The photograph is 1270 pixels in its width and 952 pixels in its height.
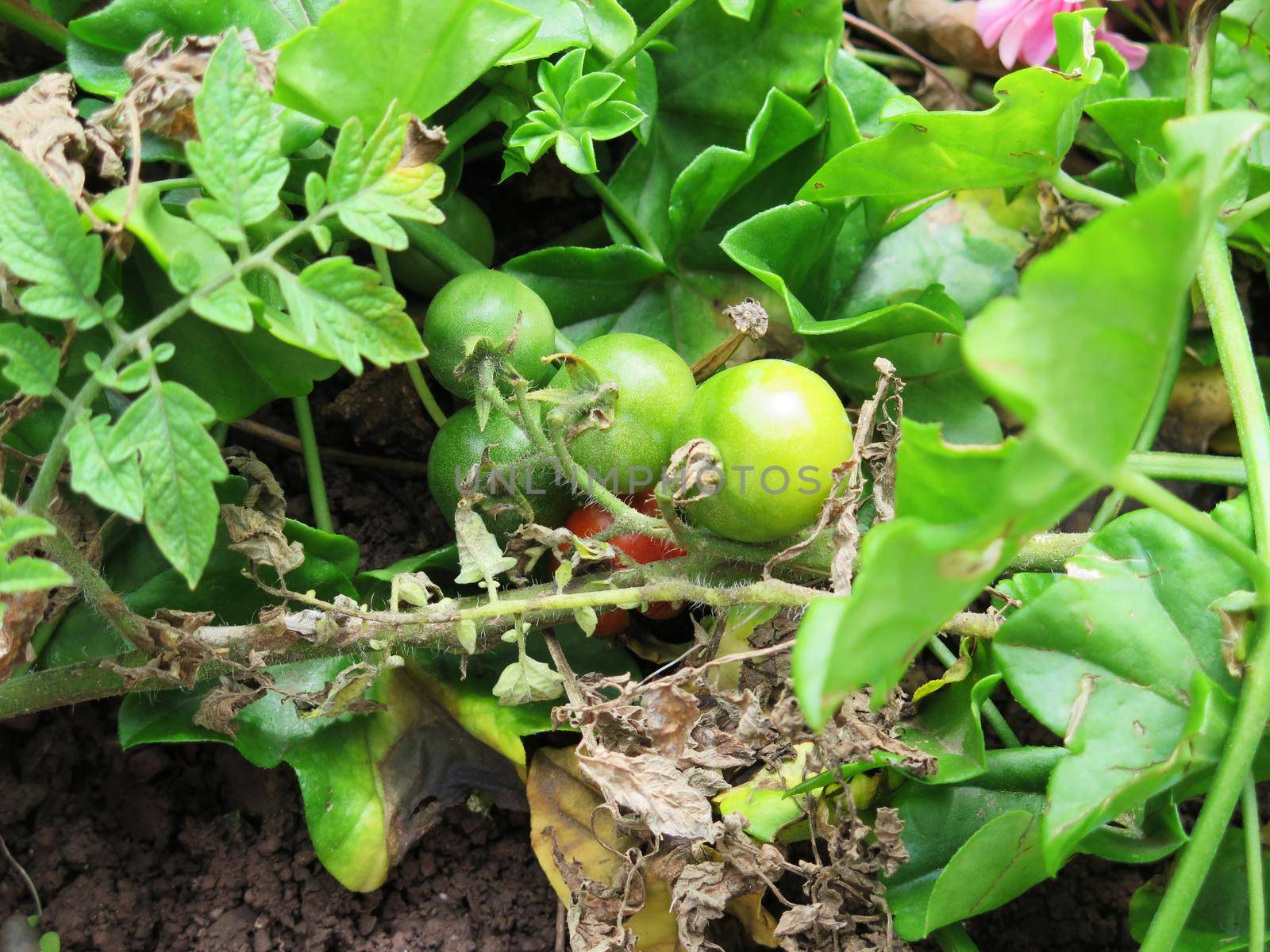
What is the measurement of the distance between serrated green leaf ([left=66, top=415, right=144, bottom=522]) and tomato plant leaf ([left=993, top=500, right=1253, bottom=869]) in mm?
709

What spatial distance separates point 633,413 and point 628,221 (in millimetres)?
342

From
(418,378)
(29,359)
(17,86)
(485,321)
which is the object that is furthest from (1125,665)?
(17,86)

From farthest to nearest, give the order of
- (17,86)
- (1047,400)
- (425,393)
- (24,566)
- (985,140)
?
(425,393)
(17,86)
(985,140)
(24,566)
(1047,400)

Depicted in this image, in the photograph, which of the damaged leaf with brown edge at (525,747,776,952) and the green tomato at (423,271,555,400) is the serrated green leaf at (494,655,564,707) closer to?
the damaged leaf with brown edge at (525,747,776,952)

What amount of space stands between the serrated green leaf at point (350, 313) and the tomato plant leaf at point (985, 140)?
493mm

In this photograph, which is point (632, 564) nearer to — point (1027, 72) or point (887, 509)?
point (887, 509)

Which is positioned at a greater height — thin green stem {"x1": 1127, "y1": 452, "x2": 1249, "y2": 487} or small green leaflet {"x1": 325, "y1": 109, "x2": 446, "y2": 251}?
small green leaflet {"x1": 325, "y1": 109, "x2": 446, "y2": 251}

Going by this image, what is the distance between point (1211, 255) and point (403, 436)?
95 centimetres

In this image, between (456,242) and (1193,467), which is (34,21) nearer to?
(456,242)

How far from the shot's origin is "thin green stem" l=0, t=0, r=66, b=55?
1.10 meters

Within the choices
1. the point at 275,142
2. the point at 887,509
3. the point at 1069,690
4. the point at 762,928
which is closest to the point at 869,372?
the point at 887,509

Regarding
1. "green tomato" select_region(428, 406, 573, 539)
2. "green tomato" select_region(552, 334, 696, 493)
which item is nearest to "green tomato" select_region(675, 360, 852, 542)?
"green tomato" select_region(552, 334, 696, 493)

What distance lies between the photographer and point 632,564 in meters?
1.03

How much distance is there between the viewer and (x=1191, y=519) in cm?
74
